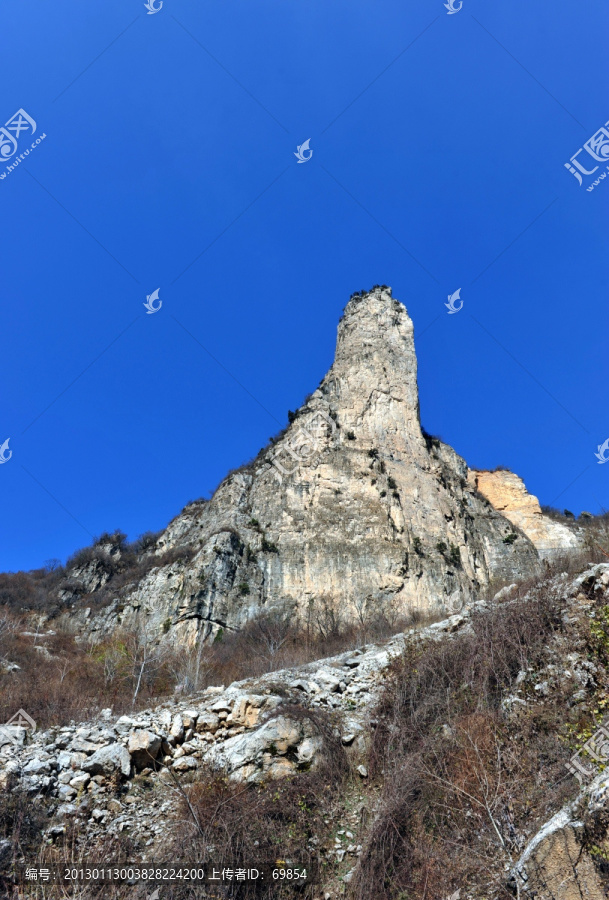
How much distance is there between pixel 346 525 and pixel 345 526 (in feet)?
0.32

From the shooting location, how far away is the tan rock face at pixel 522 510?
38375mm

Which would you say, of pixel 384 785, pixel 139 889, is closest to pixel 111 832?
pixel 139 889

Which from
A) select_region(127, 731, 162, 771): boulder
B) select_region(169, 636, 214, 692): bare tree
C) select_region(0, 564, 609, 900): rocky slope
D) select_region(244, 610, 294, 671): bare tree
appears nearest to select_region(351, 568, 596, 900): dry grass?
select_region(0, 564, 609, 900): rocky slope

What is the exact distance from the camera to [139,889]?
17.9 feet

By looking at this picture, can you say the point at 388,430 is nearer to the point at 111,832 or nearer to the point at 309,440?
the point at 309,440

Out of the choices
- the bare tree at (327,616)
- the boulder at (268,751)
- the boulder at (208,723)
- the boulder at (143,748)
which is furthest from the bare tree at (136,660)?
the bare tree at (327,616)

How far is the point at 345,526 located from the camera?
3008 cm

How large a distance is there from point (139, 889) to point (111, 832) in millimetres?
1400

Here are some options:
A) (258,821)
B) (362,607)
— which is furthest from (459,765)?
(362,607)

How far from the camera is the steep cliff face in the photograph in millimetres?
27609

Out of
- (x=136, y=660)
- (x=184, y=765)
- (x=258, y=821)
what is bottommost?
(x=258, y=821)

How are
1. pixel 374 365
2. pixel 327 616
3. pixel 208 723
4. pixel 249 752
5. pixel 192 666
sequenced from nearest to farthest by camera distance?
pixel 249 752
pixel 208 723
pixel 192 666
pixel 327 616
pixel 374 365

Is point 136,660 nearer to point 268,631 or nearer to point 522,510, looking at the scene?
point 268,631

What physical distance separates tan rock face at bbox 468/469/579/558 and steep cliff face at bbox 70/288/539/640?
4611mm
